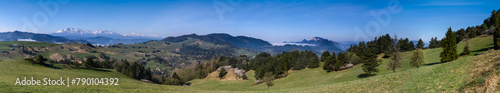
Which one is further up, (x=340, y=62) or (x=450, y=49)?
(x=450, y=49)

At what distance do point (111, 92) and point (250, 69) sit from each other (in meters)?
151

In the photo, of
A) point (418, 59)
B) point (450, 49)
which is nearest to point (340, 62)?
point (418, 59)

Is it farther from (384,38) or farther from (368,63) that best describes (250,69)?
(368,63)

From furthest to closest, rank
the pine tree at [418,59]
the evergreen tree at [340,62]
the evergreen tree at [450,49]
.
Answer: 1. the evergreen tree at [340,62]
2. the pine tree at [418,59]
3. the evergreen tree at [450,49]

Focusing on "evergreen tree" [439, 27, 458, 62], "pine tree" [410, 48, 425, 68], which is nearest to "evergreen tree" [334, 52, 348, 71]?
"pine tree" [410, 48, 425, 68]

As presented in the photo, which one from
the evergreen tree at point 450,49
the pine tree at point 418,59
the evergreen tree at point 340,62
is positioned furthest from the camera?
the evergreen tree at point 340,62

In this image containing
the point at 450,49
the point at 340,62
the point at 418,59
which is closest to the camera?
the point at 450,49

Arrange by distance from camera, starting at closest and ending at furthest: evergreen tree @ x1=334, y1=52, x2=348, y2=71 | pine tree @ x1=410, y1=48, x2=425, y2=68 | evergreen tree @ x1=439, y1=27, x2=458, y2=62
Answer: evergreen tree @ x1=439, y1=27, x2=458, y2=62 < pine tree @ x1=410, y1=48, x2=425, y2=68 < evergreen tree @ x1=334, y1=52, x2=348, y2=71

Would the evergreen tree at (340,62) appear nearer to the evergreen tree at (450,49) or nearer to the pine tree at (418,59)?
the pine tree at (418,59)

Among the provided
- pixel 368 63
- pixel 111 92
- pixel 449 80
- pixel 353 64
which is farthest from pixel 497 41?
pixel 111 92

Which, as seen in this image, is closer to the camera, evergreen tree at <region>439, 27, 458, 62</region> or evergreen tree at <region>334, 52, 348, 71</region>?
evergreen tree at <region>439, 27, 458, 62</region>

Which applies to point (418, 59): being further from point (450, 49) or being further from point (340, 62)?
point (340, 62)

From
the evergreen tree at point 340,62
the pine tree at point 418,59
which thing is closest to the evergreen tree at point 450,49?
the pine tree at point 418,59

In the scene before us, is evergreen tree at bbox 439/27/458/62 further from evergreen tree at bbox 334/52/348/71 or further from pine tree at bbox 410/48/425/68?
evergreen tree at bbox 334/52/348/71
